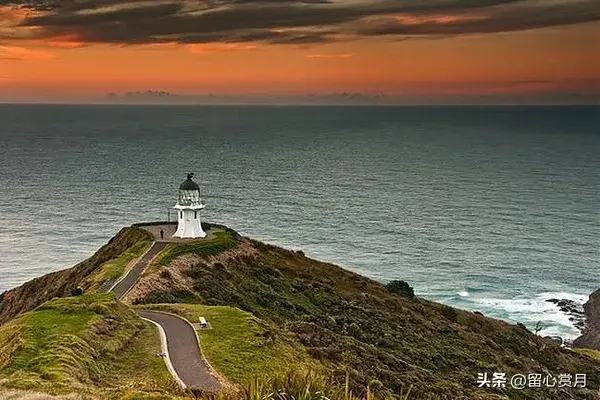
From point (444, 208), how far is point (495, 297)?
6517cm

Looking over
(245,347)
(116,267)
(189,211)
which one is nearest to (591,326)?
(189,211)

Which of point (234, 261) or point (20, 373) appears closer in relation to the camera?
point (20, 373)

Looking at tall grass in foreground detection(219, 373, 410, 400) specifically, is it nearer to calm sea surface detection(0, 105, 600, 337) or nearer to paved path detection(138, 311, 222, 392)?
paved path detection(138, 311, 222, 392)

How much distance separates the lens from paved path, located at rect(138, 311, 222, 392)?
29594mm

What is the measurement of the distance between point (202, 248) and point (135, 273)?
11140 millimetres

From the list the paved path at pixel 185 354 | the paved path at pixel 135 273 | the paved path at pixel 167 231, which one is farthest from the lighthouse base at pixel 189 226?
the paved path at pixel 185 354

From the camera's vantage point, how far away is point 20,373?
2598 centimetres

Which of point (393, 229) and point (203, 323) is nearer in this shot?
point (203, 323)

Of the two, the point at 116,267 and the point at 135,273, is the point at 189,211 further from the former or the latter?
the point at 135,273

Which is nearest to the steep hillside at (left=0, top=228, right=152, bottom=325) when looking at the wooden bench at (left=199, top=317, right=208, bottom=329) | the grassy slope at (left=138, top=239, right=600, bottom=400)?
the grassy slope at (left=138, top=239, right=600, bottom=400)

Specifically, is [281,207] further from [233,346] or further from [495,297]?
[233,346]

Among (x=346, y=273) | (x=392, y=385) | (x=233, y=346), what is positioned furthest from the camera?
(x=346, y=273)

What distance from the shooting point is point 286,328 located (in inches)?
1821

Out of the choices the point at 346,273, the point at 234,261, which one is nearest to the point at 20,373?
the point at 234,261
